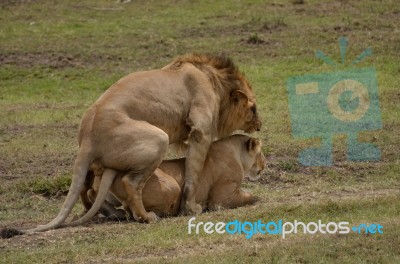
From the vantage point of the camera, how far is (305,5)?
1878cm

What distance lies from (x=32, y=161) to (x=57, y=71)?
4.69 metres

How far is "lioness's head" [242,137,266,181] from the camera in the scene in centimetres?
985

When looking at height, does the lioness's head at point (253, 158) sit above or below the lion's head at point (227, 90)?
below

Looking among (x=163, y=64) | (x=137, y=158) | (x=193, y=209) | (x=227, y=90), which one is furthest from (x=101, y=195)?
(x=163, y=64)

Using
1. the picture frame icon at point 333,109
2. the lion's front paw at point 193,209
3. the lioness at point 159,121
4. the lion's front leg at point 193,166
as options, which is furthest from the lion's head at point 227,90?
the picture frame icon at point 333,109

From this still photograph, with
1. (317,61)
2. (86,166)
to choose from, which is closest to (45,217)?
(86,166)

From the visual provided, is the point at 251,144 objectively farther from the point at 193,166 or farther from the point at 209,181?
the point at 193,166

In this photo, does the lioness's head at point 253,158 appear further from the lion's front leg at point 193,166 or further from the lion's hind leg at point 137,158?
the lion's hind leg at point 137,158

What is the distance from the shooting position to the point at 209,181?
952cm

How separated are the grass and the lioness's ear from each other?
90 cm

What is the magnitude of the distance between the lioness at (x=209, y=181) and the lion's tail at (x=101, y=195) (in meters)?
0.04

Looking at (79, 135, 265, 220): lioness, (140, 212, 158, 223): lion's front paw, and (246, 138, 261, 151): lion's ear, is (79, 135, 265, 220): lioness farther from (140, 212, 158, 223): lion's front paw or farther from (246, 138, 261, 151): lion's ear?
(140, 212, 158, 223): lion's front paw

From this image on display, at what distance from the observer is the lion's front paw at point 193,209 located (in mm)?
9211

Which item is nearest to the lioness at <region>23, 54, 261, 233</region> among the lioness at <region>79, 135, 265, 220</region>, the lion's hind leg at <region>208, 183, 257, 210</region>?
the lioness at <region>79, 135, 265, 220</region>
